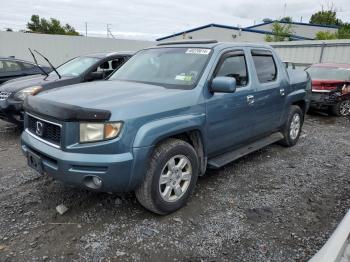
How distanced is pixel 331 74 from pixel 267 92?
19.3 ft

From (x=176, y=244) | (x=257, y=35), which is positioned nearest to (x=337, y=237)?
(x=176, y=244)

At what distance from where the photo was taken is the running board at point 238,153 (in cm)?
403

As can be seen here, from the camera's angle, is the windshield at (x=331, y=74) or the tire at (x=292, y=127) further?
the windshield at (x=331, y=74)

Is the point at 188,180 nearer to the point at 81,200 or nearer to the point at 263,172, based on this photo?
the point at 81,200

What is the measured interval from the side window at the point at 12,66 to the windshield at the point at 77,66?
9.41 ft

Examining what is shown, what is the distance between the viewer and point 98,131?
293 centimetres

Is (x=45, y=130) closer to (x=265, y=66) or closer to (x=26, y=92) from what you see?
(x=26, y=92)

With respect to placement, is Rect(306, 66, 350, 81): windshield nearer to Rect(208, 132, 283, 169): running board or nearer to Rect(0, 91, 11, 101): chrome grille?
Rect(208, 132, 283, 169): running board

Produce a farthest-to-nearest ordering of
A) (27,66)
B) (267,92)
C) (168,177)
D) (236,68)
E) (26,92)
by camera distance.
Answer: (27,66) → (26,92) → (267,92) → (236,68) → (168,177)

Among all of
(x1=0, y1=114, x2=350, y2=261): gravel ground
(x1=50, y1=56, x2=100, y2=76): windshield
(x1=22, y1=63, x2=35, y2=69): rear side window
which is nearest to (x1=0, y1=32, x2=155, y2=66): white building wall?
(x1=22, y1=63, x2=35, y2=69): rear side window

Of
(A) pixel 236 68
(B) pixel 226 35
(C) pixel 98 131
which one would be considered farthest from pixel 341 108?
(B) pixel 226 35

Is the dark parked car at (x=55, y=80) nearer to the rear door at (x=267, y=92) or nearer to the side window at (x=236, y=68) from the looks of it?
the side window at (x=236, y=68)

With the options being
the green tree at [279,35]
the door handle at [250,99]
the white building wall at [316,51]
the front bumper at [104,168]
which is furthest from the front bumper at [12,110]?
the green tree at [279,35]

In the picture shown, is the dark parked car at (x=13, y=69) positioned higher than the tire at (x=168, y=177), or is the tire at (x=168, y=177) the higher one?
the dark parked car at (x=13, y=69)
